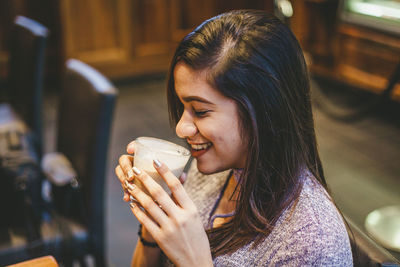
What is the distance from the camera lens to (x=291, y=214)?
0.91m

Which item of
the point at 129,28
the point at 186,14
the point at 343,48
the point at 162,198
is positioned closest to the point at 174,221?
the point at 162,198

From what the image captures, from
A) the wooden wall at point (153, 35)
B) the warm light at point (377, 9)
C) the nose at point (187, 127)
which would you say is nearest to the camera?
the nose at point (187, 127)

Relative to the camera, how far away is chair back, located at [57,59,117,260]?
1634mm

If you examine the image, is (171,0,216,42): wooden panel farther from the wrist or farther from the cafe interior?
the wrist

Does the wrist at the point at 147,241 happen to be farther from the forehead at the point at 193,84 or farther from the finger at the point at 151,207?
the forehead at the point at 193,84

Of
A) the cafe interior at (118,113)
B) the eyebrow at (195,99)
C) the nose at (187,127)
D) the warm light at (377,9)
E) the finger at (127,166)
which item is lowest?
the cafe interior at (118,113)

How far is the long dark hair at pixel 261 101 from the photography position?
34.5 inches

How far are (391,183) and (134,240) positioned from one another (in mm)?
1899

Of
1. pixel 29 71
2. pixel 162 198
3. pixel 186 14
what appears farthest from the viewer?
pixel 186 14

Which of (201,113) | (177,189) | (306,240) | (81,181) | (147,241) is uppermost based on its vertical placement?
(201,113)

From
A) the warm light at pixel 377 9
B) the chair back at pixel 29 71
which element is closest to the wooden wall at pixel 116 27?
the chair back at pixel 29 71

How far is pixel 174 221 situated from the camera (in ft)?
2.70

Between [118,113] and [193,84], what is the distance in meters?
3.40

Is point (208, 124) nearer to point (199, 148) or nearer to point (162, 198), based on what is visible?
point (199, 148)
